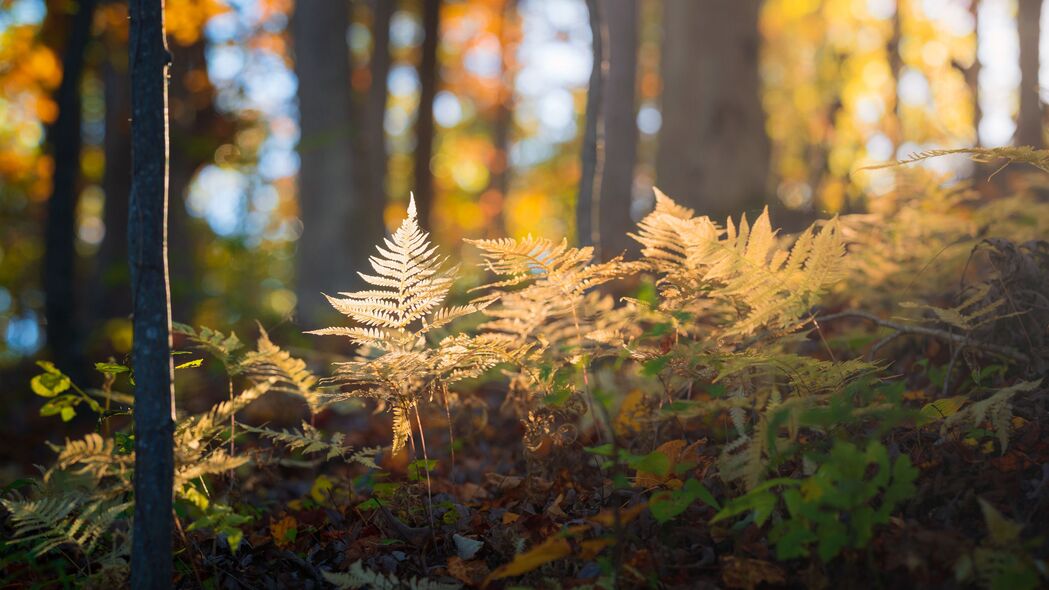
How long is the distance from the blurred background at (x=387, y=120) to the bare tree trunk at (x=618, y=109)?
0.03 metres

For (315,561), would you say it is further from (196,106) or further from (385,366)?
(196,106)

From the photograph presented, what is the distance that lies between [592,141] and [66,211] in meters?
6.07

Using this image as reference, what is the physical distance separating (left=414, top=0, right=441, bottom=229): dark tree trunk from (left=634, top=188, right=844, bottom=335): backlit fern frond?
24.9 ft

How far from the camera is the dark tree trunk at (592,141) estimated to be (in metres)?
4.40

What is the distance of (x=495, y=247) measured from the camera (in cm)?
275

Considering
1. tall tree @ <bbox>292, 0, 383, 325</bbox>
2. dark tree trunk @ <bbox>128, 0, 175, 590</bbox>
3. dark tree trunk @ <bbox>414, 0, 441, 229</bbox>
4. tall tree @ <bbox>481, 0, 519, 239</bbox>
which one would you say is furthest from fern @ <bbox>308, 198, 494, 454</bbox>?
tall tree @ <bbox>481, 0, 519, 239</bbox>

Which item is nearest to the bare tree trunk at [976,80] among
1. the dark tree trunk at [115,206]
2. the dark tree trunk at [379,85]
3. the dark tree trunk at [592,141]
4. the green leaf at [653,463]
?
the dark tree trunk at [592,141]

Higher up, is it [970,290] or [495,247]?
[495,247]

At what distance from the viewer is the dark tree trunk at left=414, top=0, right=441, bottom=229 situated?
33.9 feet

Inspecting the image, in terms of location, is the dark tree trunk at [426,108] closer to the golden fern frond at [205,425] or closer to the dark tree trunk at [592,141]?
the dark tree trunk at [592,141]

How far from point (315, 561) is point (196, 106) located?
10991mm

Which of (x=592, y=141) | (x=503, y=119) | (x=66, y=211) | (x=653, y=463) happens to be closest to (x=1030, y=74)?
(x=592, y=141)

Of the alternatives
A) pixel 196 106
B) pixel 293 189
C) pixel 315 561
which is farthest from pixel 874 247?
pixel 293 189

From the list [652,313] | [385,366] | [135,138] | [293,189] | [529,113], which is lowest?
[385,366]
